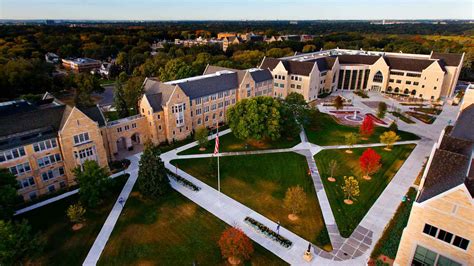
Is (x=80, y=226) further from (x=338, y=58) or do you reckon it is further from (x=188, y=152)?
(x=338, y=58)

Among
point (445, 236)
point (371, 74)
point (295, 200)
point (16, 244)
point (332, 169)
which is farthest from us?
point (371, 74)

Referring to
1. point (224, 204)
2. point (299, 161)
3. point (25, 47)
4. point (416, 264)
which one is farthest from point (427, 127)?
point (25, 47)

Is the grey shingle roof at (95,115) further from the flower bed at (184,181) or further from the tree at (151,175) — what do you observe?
the flower bed at (184,181)

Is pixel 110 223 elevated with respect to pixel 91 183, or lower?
lower

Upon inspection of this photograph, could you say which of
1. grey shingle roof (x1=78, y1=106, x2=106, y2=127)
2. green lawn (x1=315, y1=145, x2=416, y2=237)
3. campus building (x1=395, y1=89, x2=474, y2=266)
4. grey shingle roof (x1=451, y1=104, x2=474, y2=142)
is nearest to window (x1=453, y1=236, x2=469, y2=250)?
campus building (x1=395, y1=89, x2=474, y2=266)

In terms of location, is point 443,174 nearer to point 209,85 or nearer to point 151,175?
point 151,175

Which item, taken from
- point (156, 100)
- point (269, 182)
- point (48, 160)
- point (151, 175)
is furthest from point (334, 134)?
point (48, 160)
